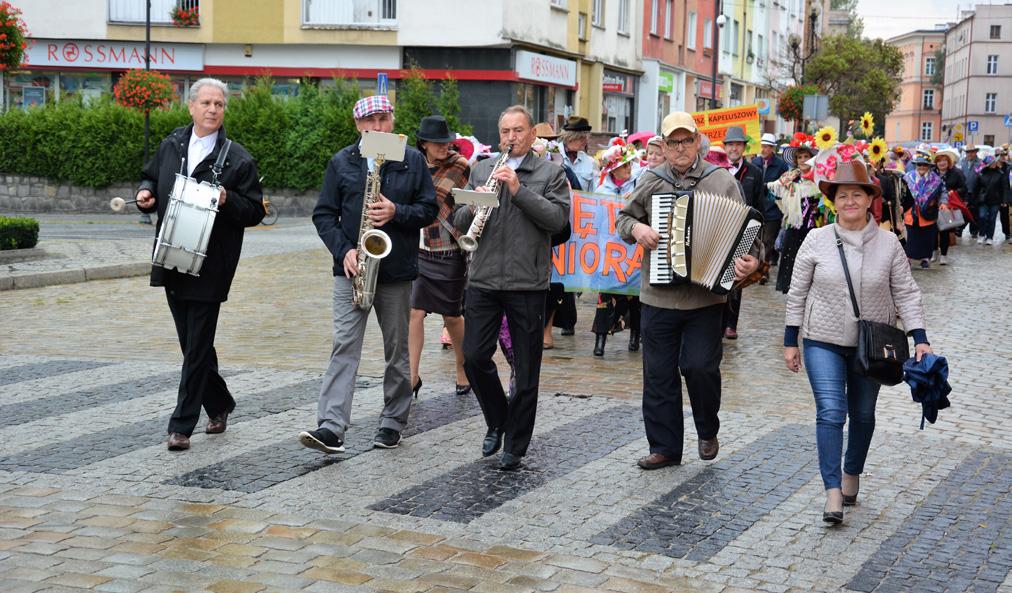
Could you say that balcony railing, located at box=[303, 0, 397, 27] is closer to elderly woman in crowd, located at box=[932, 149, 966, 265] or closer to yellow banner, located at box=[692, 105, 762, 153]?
elderly woman in crowd, located at box=[932, 149, 966, 265]

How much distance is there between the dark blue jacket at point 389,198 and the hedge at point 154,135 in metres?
22.7

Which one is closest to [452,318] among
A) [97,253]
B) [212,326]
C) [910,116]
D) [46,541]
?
[212,326]

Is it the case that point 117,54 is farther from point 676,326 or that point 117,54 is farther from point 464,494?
point 464,494

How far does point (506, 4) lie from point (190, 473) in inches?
1055

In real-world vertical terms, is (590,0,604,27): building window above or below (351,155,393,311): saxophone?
above

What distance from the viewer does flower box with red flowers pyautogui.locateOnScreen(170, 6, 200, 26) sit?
112 feet

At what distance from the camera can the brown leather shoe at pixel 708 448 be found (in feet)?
24.2

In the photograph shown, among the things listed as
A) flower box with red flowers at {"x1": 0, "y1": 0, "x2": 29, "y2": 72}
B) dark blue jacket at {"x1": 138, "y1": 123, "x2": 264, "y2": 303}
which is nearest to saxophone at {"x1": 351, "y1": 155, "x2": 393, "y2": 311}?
dark blue jacket at {"x1": 138, "y1": 123, "x2": 264, "y2": 303}

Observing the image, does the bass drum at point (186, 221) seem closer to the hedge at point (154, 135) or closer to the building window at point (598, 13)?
the hedge at point (154, 135)

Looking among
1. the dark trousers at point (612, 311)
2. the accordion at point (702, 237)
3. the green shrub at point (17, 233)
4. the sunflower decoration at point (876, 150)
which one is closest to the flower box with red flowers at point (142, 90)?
the green shrub at point (17, 233)

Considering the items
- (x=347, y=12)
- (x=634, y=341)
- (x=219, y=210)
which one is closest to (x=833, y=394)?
(x=219, y=210)

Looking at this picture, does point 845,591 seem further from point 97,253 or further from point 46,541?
point 97,253

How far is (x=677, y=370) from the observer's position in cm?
736

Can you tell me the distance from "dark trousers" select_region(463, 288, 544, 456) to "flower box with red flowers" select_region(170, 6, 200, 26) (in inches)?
1126
